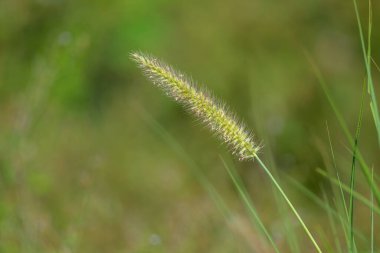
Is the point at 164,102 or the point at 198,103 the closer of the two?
the point at 198,103

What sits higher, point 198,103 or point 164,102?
point 198,103

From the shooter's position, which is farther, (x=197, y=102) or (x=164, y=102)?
(x=164, y=102)

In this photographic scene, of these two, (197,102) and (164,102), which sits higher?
(197,102)

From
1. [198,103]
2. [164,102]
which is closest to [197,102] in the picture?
[198,103]

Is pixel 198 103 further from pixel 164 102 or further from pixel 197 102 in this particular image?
pixel 164 102

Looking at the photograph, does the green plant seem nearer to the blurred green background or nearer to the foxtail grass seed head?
the foxtail grass seed head

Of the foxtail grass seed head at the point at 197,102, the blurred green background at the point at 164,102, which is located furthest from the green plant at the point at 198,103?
the blurred green background at the point at 164,102

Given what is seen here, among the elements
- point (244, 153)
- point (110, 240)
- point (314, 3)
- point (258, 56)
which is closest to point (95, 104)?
point (258, 56)

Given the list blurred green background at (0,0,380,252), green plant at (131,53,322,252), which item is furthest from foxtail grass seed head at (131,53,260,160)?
blurred green background at (0,0,380,252)

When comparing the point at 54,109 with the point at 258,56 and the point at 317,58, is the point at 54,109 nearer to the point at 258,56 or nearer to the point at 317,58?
the point at 258,56
